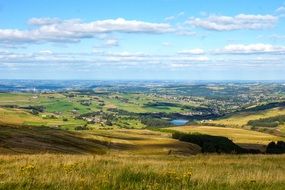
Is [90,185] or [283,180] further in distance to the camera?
[283,180]

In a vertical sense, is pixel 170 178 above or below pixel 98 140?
Result: above

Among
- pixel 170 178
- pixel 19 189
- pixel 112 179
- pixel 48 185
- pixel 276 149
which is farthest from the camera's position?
pixel 276 149

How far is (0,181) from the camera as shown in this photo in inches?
428

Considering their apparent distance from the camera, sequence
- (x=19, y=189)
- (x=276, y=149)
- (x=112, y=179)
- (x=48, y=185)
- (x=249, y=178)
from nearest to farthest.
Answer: (x=19, y=189) < (x=48, y=185) < (x=112, y=179) < (x=249, y=178) < (x=276, y=149)

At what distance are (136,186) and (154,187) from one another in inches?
20.7

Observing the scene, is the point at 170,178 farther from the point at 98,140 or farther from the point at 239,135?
the point at 239,135

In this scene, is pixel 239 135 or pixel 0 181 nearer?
pixel 0 181

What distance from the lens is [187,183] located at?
12469mm

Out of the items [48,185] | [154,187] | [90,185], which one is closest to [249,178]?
[154,187]

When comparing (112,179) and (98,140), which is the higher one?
(112,179)

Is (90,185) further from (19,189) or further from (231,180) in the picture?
(231,180)

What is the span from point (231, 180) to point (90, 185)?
447cm

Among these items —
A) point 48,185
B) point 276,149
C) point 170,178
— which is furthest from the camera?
point 276,149

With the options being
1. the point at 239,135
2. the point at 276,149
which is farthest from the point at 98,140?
the point at 239,135
